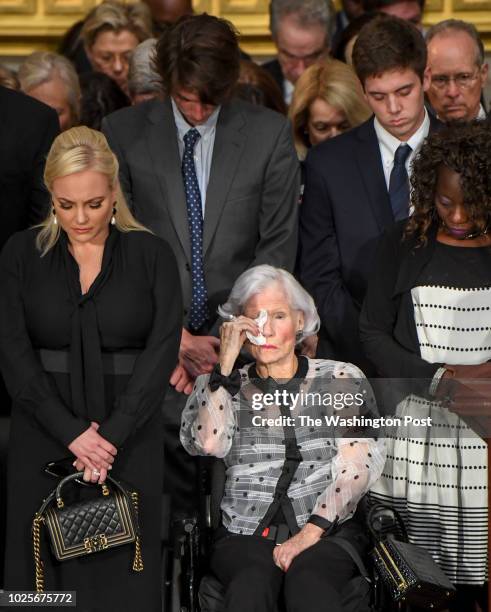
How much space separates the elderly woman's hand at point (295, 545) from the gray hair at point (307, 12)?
2971 millimetres

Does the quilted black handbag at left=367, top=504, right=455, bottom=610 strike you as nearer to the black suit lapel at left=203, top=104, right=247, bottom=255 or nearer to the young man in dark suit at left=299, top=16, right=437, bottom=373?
the young man in dark suit at left=299, top=16, right=437, bottom=373

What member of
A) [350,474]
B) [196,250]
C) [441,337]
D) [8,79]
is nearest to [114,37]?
[8,79]

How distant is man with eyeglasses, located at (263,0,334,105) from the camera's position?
6.69 m

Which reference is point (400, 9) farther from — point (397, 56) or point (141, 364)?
point (141, 364)

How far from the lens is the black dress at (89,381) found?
4.53m

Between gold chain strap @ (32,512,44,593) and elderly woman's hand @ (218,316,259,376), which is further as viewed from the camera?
elderly woman's hand @ (218,316,259,376)

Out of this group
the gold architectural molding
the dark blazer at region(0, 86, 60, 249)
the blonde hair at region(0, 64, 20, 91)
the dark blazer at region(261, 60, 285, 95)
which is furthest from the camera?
the gold architectural molding

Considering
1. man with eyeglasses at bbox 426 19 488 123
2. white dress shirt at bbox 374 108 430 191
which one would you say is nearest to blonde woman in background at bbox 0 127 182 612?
white dress shirt at bbox 374 108 430 191

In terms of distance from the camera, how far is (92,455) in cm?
445

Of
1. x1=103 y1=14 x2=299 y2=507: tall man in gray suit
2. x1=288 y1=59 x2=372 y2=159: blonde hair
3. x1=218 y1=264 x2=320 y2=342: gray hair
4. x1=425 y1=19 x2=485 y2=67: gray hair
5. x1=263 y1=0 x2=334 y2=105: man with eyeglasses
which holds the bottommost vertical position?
x1=218 y1=264 x2=320 y2=342: gray hair

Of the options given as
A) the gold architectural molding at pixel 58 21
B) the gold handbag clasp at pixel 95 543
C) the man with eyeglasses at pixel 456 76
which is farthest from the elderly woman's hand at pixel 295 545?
the gold architectural molding at pixel 58 21

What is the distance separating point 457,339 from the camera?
464 centimetres

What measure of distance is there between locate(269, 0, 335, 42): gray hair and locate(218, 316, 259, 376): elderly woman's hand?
2490 millimetres

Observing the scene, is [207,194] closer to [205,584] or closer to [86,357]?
[86,357]
